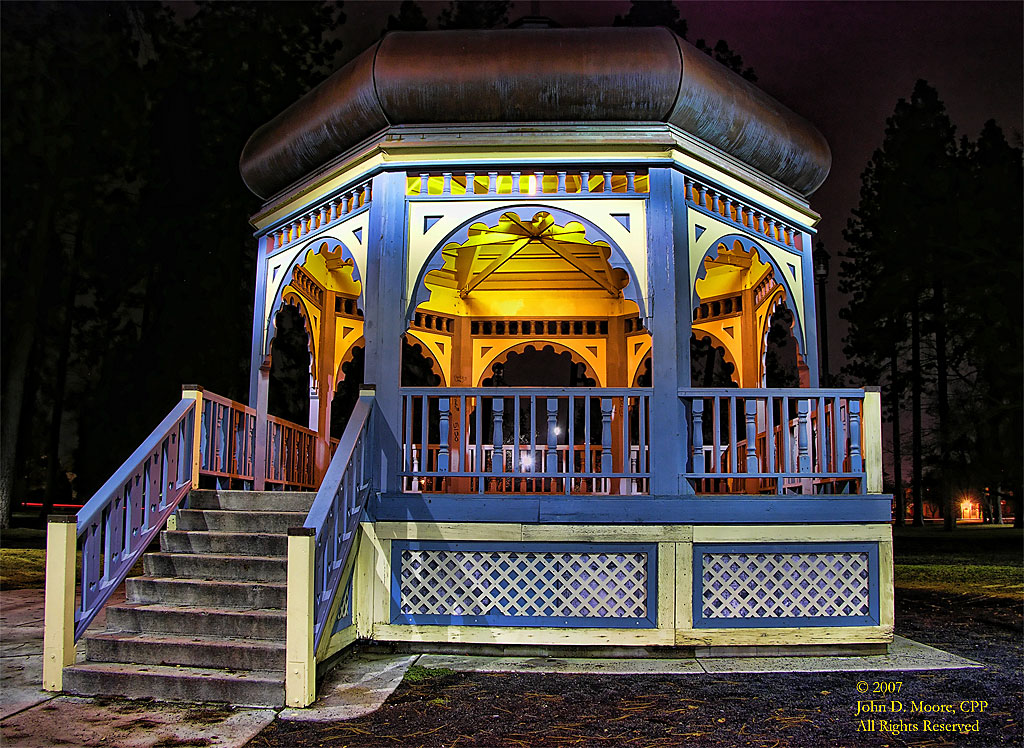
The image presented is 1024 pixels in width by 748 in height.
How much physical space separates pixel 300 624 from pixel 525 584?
2.13 meters

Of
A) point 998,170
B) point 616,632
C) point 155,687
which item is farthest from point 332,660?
point 998,170

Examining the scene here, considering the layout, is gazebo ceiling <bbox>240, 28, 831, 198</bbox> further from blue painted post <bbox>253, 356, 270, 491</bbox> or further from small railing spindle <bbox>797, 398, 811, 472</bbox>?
blue painted post <bbox>253, 356, 270, 491</bbox>

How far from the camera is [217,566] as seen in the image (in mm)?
6301

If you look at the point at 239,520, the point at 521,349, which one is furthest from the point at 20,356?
the point at 239,520

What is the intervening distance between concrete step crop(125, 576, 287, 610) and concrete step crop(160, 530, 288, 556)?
12.9 inches

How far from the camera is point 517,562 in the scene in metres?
6.64

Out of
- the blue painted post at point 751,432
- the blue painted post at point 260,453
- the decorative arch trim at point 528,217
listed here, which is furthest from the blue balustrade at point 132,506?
the blue painted post at point 751,432

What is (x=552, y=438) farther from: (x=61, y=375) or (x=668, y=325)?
(x=61, y=375)

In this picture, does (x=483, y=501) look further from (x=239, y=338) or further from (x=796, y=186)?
(x=239, y=338)

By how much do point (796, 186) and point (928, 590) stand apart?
7.17m

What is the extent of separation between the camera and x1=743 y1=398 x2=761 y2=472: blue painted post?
680 centimetres

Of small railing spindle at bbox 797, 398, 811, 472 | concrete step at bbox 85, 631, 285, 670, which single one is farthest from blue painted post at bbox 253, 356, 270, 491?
small railing spindle at bbox 797, 398, 811, 472

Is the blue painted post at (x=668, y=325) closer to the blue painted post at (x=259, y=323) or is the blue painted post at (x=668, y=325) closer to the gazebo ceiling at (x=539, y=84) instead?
the gazebo ceiling at (x=539, y=84)

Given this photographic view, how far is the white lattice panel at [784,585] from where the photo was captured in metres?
6.57
